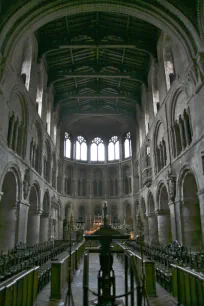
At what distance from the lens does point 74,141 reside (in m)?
35.4

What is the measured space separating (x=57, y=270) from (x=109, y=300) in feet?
6.55

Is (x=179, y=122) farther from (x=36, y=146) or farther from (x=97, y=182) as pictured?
(x=97, y=182)

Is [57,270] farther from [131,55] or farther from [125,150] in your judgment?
[125,150]

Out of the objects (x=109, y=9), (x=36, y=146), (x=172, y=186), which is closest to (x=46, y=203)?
(x=36, y=146)

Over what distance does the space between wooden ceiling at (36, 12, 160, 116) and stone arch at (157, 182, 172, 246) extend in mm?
10479

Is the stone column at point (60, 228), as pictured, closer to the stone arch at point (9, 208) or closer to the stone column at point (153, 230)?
Answer: the stone column at point (153, 230)

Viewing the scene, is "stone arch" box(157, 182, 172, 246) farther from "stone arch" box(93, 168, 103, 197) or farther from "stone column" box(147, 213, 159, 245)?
"stone arch" box(93, 168, 103, 197)

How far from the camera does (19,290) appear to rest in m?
4.39

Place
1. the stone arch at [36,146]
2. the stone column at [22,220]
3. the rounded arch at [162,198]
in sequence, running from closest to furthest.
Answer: the stone column at [22,220] → the stone arch at [36,146] → the rounded arch at [162,198]

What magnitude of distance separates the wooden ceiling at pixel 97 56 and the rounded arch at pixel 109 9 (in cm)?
342

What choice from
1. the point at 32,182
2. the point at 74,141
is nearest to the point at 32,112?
the point at 32,182

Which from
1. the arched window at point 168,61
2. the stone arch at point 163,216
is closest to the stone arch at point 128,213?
the stone arch at point 163,216

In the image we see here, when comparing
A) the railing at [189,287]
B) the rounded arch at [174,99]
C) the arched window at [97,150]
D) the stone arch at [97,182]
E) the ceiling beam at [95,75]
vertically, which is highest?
the ceiling beam at [95,75]

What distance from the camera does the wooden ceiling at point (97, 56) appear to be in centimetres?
1909
